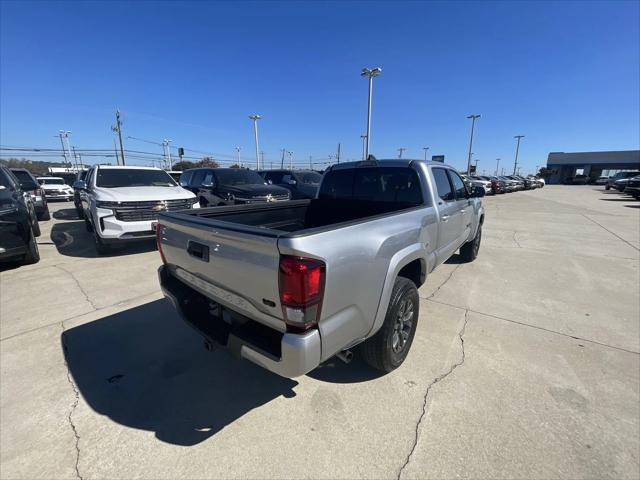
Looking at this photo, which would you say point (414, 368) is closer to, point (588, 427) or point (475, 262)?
point (588, 427)

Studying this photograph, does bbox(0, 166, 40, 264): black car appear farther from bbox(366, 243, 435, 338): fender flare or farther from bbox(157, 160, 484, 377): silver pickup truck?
bbox(366, 243, 435, 338): fender flare

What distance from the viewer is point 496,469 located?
1.88 metres

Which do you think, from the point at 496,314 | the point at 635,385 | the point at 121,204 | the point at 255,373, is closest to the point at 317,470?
the point at 255,373

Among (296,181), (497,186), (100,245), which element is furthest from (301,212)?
(497,186)

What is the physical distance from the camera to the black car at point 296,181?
13562 mm

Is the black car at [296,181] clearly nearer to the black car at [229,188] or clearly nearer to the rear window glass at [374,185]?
the black car at [229,188]

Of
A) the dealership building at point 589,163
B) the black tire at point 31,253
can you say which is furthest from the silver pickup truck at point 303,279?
the dealership building at point 589,163

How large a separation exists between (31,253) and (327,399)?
6.30 metres

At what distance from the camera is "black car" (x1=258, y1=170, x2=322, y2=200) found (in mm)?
13562

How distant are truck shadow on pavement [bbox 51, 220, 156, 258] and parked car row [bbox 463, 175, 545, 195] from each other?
21727mm

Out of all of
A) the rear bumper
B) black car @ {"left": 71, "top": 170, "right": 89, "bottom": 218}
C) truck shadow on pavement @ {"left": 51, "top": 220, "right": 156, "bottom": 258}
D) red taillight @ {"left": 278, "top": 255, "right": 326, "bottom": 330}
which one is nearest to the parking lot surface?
the rear bumper

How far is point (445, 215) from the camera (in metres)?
3.86

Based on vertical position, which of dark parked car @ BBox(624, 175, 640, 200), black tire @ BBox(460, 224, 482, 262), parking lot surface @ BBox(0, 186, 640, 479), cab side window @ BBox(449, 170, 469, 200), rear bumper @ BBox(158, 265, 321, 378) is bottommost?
parking lot surface @ BBox(0, 186, 640, 479)

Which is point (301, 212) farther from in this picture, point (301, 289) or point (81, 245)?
point (81, 245)
